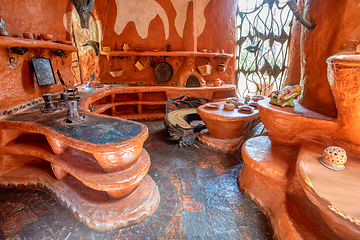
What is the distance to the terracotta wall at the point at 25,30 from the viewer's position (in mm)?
3012

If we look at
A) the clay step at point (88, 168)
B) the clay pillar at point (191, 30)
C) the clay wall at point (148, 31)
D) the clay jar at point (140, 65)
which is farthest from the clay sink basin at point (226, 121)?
the clay jar at point (140, 65)

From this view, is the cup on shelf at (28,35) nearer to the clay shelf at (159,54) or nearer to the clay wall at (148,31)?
the clay shelf at (159,54)

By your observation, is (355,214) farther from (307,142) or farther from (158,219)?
(158,219)

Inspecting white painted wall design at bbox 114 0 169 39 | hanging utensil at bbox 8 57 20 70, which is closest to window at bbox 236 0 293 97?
white painted wall design at bbox 114 0 169 39

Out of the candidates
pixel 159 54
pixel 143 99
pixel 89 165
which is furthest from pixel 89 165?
pixel 159 54

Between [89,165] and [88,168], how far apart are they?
0.27 feet

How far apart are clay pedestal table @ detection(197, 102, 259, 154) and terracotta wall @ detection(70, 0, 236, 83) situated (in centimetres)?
375

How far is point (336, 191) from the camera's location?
1.29m

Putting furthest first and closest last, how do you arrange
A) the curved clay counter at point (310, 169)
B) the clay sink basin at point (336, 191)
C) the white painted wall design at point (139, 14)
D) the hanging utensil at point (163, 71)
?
the hanging utensil at point (163, 71)
the white painted wall design at point (139, 14)
the curved clay counter at point (310, 169)
the clay sink basin at point (336, 191)

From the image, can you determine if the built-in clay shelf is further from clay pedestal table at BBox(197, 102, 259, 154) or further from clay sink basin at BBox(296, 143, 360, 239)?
clay sink basin at BBox(296, 143, 360, 239)

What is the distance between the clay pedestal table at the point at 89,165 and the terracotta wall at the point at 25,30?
1.67 feet

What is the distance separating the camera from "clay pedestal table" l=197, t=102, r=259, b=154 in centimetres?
392

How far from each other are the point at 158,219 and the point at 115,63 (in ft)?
21.3

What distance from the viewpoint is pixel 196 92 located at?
6.44 meters
